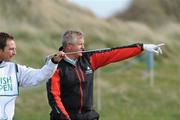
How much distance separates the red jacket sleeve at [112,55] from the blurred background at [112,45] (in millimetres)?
6153

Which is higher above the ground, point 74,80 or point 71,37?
point 71,37

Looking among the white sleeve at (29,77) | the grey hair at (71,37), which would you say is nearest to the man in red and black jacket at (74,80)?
the grey hair at (71,37)

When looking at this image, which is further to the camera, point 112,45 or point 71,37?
point 112,45

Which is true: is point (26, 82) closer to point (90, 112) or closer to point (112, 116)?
point (90, 112)

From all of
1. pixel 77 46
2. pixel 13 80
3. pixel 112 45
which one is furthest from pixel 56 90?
pixel 112 45

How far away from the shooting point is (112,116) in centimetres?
1403

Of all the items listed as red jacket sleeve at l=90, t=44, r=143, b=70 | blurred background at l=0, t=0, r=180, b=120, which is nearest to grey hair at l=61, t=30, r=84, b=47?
red jacket sleeve at l=90, t=44, r=143, b=70

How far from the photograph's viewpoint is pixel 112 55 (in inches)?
302

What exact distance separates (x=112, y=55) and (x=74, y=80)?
487mm

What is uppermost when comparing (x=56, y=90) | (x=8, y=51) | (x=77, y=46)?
(x=77, y=46)

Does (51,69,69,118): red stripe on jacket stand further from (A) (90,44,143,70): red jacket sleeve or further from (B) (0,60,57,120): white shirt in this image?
(B) (0,60,57,120): white shirt

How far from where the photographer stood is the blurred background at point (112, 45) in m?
15.1

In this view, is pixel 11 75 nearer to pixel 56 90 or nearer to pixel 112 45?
pixel 56 90

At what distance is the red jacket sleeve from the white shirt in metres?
1.04
